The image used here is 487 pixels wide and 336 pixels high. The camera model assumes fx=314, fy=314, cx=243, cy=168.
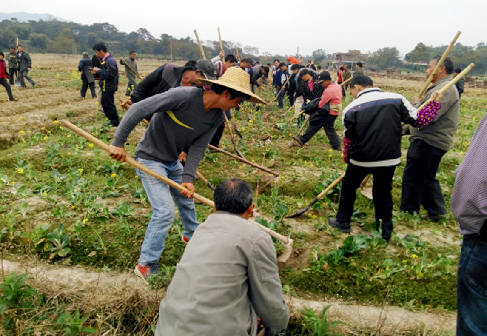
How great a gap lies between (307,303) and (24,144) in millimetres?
5767

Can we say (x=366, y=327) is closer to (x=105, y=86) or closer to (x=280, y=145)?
(x=280, y=145)

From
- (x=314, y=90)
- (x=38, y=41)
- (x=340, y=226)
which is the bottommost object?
(x=340, y=226)

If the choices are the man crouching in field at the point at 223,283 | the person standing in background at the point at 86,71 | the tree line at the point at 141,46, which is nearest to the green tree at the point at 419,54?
the tree line at the point at 141,46

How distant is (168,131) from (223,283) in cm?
156

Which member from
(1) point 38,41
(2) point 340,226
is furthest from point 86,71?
(1) point 38,41

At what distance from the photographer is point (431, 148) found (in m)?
3.85

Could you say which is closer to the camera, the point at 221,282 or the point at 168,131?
the point at 221,282

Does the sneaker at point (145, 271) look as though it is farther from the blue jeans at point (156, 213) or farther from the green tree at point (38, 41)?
the green tree at point (38, 41)

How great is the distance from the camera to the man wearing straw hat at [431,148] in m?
3.74

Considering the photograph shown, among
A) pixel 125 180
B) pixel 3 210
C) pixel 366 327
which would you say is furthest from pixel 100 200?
pixel 366 327

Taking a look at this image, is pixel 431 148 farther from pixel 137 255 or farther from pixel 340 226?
pixel 137 255

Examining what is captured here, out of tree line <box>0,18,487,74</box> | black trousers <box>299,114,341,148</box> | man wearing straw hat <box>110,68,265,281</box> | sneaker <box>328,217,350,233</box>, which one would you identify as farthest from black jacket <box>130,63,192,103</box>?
tree line <box>0,18,487,74</box>

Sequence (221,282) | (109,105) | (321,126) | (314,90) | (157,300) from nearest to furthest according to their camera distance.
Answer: (221,282) → (157,300) → (321,126) → (109,105) → (314,90)

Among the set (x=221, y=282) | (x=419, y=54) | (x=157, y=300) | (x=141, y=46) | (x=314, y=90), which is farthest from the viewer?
(x=141, y=46)
